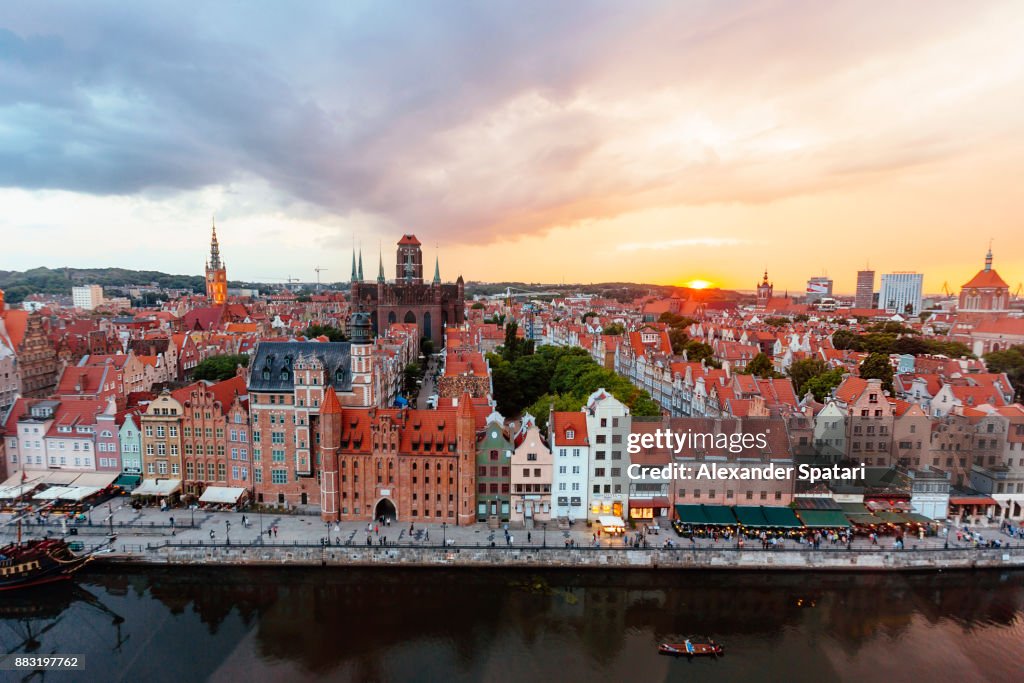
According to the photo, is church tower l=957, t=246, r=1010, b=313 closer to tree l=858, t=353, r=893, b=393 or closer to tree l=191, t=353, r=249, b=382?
tree l=858, t=353, r=893, b=393

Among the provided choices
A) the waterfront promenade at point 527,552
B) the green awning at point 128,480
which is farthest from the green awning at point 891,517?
the green awning at point 128,480

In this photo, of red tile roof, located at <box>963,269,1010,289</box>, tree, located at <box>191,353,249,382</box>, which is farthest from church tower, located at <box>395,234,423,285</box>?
red tile roof, located at <box>963,269,1010,289</box>

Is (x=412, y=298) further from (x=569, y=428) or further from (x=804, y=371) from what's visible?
(x=569, y=428)

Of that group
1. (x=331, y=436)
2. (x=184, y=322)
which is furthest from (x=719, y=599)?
(x=184, y=322)

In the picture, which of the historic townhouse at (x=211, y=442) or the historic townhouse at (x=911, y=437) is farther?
the historic townhouse at (x=911, y=437)

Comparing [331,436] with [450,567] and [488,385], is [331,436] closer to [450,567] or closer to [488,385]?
[450,567]

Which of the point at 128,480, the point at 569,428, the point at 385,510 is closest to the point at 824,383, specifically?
the point at 569,428

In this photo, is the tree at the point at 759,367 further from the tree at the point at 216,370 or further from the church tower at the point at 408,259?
the church tower at the point at 408,259
